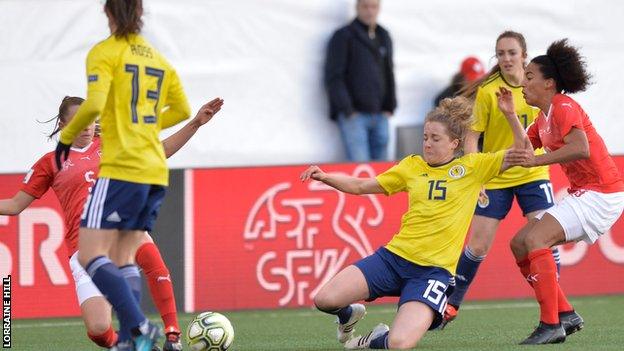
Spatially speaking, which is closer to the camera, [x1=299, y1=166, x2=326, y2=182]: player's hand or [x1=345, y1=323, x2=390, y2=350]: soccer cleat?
[x1=299, y1=166, x2=326, y2=182]: player's hand

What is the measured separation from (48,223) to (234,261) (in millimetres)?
1536

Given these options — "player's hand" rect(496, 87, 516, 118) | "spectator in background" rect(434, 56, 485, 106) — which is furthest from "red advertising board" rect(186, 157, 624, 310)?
"player's hand" rect(496, 87, 516, 118)

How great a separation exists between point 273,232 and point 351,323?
3.70 meters

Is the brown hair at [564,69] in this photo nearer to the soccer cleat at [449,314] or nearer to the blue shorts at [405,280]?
the blue shorts at [405,280]

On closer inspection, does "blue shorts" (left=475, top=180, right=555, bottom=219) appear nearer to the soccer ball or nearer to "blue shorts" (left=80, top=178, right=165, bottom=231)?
the soccer ball

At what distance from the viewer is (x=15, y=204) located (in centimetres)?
791

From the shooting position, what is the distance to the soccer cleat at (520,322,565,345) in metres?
7.97

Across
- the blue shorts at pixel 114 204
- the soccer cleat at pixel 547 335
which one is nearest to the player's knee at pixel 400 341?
the soccer cleat at pixel 547 335

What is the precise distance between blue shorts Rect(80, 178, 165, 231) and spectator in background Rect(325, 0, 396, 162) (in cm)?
647

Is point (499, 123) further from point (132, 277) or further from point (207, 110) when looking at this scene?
point (132, 277)

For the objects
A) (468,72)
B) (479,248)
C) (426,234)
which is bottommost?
(479,248)

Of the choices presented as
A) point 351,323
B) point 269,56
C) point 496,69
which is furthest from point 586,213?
point 269,56

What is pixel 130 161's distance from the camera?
6746 millimetres

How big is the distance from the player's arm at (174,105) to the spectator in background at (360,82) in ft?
19.9
